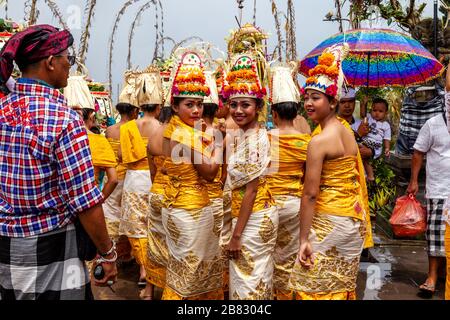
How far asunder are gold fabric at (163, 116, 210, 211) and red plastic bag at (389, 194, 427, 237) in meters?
2.03

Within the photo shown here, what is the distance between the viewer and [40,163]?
7.54 feet

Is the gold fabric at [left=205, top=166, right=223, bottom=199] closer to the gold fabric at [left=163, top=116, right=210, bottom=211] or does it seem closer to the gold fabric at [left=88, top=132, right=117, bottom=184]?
the gold fabric at [left=163, top=116, right=210, bottom=211]

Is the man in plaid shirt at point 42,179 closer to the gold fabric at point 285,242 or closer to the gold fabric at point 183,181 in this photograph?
the gold fabric at point 183,181

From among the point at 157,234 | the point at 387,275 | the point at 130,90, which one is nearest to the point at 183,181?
the point at 157,234

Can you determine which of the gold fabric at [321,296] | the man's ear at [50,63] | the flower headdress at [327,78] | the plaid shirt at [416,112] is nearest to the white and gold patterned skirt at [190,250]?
the gold fabric at [321,296]

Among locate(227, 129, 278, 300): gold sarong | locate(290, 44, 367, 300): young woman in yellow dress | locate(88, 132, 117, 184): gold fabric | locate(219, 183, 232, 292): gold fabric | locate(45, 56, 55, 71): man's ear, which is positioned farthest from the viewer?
locate(88, 132, 117, 184): gold fabric

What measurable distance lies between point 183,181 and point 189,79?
784mm

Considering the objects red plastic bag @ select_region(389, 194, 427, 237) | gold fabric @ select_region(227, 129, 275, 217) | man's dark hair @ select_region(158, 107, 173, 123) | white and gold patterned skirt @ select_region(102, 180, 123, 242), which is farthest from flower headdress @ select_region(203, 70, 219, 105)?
red plastic bag @ select_region(389, 194, 427, 237)

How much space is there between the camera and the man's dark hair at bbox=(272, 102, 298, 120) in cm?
421

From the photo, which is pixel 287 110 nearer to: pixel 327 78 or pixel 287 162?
pixel 287 162

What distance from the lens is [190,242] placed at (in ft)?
12.3

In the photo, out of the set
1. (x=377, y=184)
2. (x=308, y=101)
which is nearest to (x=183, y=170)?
(x=308, y=101)
